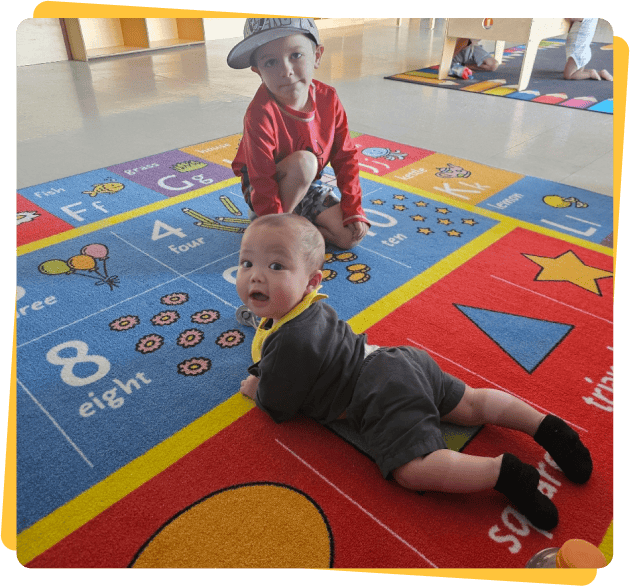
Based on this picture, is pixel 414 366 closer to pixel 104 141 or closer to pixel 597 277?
pixel 597 277

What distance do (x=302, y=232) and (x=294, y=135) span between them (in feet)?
1.48

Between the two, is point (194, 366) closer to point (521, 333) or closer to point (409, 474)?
point (409, 474)

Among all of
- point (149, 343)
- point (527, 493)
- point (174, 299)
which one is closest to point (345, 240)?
point (174, 299)

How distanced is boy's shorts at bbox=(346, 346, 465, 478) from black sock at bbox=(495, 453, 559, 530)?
8 cm

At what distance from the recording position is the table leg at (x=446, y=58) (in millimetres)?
2061

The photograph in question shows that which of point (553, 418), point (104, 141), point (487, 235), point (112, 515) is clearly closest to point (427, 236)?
point (487, 235)

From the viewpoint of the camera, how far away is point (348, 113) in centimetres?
210

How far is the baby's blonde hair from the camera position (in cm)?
67

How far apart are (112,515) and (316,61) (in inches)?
29.9

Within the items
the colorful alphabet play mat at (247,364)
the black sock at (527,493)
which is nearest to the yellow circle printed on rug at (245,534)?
the colorful alphabet play mat at (247,364)

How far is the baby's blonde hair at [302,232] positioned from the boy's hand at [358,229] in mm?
506

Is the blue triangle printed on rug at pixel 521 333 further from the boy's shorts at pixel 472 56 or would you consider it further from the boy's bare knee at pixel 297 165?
the boy's shorts at pixel 472 56

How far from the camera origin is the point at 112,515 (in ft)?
2.05

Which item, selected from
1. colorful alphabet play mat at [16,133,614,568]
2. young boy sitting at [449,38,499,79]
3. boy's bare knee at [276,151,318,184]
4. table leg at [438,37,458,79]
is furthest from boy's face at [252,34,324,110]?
young boy sitting at [449,38,499,79]
